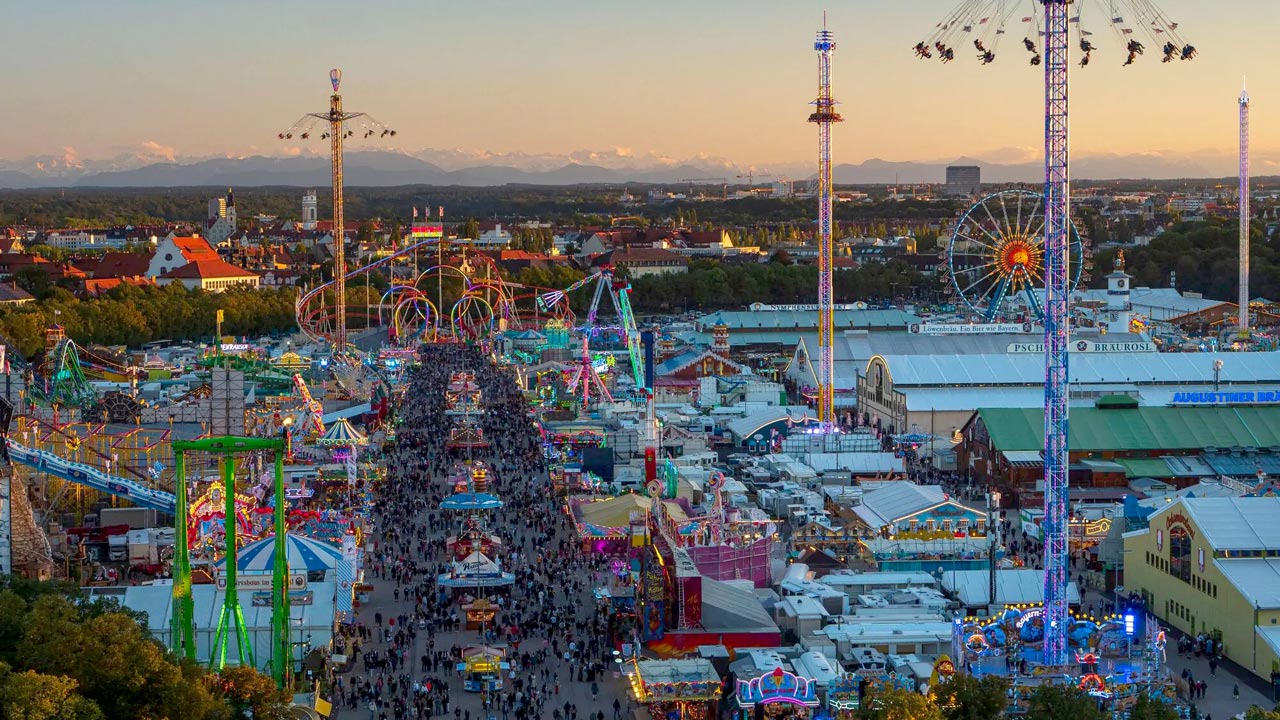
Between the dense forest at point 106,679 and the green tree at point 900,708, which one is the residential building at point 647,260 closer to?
the dense forest at point 106,679

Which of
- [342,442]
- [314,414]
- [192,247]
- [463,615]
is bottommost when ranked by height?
[463,615]

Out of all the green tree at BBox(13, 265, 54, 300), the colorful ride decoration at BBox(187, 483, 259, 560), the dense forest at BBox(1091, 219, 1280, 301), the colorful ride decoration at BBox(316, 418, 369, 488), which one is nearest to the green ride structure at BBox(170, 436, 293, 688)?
the colorful ride decoration at BBox(187, 483, 259, 560)

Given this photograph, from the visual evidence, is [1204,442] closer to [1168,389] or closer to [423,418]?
[1168,389]

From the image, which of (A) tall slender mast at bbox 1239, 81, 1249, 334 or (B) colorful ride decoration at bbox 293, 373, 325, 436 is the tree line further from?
(B) colorful ride decoration at bbox 293, 373, 325, 436

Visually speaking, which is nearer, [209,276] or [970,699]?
[970,699]

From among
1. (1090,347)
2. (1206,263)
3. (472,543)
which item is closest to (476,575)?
(472,543)

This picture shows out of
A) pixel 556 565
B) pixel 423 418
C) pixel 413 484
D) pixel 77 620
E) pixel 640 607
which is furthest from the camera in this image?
pixel 423 418

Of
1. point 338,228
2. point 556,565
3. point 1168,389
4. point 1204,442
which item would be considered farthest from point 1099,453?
point 338,228

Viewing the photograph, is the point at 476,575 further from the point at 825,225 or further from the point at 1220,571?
the point at 825,225
